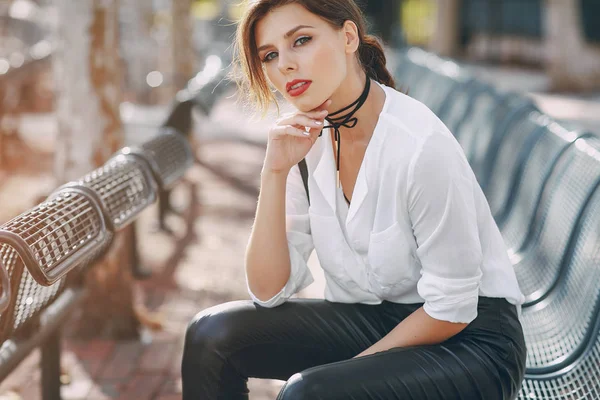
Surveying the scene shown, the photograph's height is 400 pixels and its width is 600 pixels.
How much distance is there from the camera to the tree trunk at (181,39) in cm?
987

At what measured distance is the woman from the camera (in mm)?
2230

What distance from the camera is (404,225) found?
235 cm

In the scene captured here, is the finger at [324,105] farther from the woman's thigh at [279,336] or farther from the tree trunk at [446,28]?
the tree trunk at [446,28]

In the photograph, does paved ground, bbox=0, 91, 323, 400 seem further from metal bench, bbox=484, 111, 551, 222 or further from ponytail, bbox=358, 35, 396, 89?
ponytail, bbox=358, 35, 396, 89

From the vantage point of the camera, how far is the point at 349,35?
99.0 inches

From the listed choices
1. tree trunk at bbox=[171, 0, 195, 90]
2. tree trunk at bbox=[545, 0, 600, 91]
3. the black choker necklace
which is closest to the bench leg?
the black choker necklace

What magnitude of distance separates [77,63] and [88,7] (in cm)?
28

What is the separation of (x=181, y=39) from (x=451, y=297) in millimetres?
8116

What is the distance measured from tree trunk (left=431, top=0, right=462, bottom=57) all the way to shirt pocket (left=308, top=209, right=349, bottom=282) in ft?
58.8

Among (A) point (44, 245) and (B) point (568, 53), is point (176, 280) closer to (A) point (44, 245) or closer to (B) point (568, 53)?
(A) point (44, 245)

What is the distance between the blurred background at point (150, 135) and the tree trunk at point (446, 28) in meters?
2.90

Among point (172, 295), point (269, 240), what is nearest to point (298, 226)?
point (269, 240)

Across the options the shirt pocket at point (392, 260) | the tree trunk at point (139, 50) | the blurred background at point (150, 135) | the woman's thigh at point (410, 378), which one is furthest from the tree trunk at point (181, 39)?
the woman's thigh at point (410, 378)

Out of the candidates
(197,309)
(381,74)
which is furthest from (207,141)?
(381,74)
